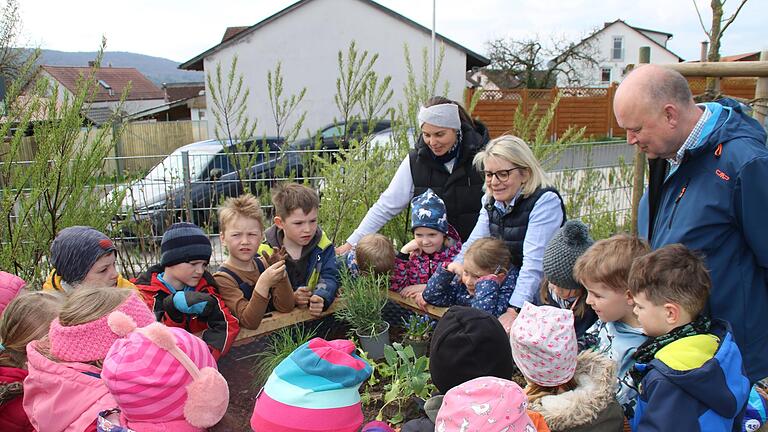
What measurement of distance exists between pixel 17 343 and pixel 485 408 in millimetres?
1808

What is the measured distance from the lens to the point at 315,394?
1.75 metres

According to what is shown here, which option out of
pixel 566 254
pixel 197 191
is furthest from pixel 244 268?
pixel 197 191

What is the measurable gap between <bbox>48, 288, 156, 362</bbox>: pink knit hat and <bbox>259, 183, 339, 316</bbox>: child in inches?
46.6

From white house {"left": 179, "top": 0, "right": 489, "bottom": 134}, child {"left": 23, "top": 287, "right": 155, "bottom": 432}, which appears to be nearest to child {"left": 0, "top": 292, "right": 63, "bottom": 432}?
child {"left": 23, "top": 287, "right": 155, "bottom": 432}

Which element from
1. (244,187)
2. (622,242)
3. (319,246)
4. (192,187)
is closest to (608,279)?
(622,242)

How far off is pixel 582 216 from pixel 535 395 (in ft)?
14.5

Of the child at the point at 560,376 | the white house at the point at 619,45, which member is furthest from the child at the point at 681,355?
the white house at the point at 619,45

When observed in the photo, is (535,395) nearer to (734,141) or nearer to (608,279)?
(608,279)

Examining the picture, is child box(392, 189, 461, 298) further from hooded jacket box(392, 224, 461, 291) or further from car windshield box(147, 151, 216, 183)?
car windshield box(147, 151, 216, 183)

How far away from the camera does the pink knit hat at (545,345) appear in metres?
1.85

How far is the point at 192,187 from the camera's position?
5742 millimetres

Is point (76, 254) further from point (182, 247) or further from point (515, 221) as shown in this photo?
point (515, 221)

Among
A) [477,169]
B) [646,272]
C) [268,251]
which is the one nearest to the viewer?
[646,272]

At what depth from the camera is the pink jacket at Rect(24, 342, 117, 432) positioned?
1.96m
